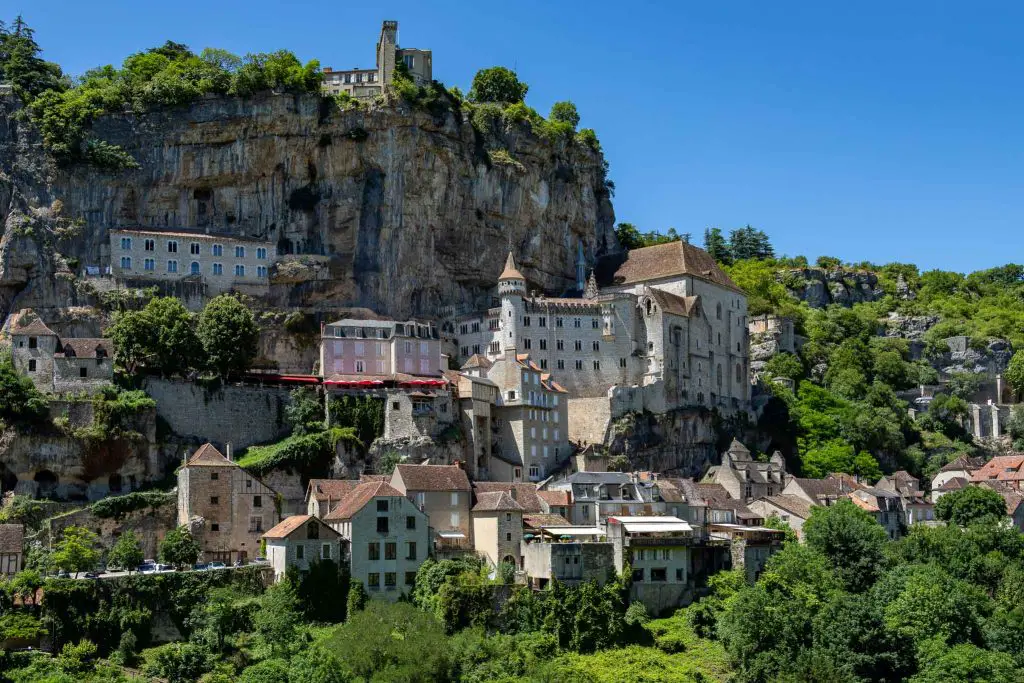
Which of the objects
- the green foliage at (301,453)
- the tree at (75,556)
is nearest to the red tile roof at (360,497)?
the green foliage at (301,453)

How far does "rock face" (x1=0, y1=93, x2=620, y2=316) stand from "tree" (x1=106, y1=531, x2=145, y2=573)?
28854 millimetres

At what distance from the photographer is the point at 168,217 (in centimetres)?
9469

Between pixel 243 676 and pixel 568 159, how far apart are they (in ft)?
196

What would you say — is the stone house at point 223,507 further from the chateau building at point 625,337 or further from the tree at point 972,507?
the tree at point 972,507

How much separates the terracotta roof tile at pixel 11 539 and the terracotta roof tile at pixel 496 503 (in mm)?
21193

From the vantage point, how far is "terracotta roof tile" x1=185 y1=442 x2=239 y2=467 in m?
70.4

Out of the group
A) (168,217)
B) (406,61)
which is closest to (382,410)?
(168,217)

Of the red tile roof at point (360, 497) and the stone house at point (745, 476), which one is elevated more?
the stone house at point (745, 476)

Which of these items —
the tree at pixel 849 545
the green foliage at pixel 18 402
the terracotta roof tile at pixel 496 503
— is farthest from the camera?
the tree at pixel 849 545

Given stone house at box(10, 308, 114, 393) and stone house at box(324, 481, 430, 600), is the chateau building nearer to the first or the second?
stone house at box(10, 308, 114, 393)

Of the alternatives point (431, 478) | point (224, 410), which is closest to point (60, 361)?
point (224, 410)

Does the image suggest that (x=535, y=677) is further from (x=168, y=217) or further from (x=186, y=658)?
(x=168, y=217)

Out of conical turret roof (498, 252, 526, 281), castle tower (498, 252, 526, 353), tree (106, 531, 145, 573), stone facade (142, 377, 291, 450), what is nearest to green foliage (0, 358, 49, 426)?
stone facade (142, 377, 291, 450)

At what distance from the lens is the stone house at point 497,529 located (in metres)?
69.0
